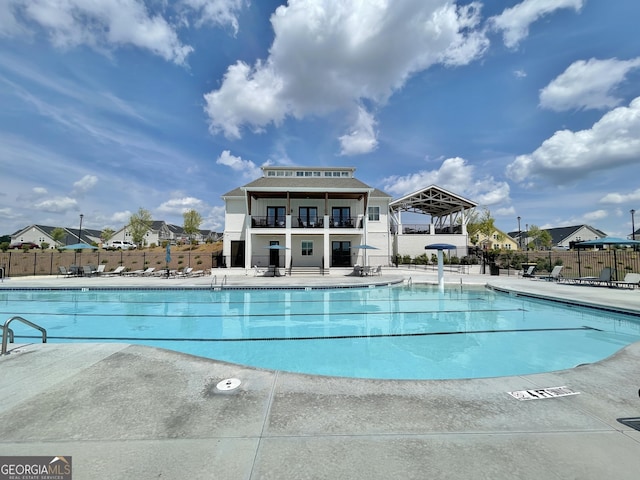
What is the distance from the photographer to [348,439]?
251cm

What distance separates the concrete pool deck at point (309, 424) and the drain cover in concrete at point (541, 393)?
3.7 inches

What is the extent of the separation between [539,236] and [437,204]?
4223cm

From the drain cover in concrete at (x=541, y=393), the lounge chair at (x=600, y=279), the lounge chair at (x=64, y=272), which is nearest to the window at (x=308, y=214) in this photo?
the lounge chair at (x=64, y=272)

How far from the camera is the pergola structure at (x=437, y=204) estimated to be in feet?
96.2

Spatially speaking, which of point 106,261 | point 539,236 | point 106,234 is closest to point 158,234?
point 106,234

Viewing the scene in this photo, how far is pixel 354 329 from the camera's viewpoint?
921 cm

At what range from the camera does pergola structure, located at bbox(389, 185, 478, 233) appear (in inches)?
1154

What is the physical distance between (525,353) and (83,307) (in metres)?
16.5

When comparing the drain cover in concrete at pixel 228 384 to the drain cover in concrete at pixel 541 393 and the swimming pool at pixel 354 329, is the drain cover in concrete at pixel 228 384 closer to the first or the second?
the swimming pool at pixel 354 329

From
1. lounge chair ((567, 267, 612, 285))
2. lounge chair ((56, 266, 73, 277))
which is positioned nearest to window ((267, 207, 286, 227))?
lounge chair ((56, 266, 73, 277))

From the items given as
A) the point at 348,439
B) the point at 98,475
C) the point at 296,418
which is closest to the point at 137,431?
the point at 98,475

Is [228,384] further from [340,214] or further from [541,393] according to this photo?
[340,214]

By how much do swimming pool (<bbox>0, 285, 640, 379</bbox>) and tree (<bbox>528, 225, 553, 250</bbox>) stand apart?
55.4 meters

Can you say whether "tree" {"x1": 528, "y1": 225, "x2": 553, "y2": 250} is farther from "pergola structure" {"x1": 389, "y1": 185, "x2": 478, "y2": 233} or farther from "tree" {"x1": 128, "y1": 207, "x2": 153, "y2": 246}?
"tree" {"x1": 128, "y1": 207, "x2": 153, "y2": 246}
